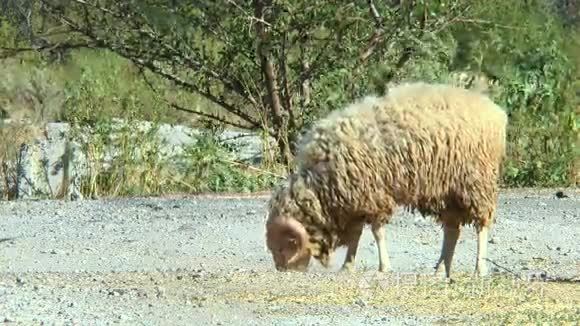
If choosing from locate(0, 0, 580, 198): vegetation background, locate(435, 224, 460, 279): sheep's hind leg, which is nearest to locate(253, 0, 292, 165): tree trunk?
locate(0, 0, 580, 198): vegetation background

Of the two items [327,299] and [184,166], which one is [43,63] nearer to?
[184,166]

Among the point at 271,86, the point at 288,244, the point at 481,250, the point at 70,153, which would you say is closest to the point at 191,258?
the point at 288,244

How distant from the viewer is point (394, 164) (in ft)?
35.3

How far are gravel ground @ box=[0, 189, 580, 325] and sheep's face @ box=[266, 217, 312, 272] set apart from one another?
1.07 feet

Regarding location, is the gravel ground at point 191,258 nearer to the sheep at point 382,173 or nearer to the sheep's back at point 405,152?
the sheep at point 382,173

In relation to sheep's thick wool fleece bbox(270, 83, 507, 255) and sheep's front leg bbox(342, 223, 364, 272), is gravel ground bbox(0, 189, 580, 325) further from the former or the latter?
sheep's thick wool fleece bbox(270, 83, 507, 255)

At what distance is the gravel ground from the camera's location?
335 inches

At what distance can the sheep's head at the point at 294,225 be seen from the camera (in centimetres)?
1084

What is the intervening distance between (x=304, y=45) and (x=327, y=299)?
10.1 meters

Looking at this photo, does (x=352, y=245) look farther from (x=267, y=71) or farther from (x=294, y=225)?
(x=267, y=71)

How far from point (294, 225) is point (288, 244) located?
19 centimetres

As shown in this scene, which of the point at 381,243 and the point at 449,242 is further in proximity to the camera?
the point at 449,242

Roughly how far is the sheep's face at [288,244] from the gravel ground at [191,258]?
326 millimetres

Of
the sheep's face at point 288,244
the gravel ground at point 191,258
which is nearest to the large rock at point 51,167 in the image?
the gravel ground at point 191,258
